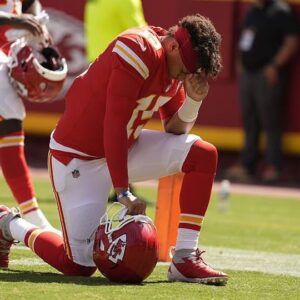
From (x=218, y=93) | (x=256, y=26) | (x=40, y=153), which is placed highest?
(x=256, y=26)

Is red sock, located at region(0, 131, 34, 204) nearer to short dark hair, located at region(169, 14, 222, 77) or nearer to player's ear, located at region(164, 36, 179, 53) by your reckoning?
player's ear, located at region(164, 36, 179, 53)

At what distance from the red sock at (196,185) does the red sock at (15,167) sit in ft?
5.99

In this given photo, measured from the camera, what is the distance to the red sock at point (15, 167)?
7.22 metres

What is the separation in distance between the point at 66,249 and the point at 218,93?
8069 millimetres

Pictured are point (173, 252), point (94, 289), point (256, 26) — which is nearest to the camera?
point (94, 289)

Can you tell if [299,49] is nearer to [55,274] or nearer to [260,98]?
[260,98]

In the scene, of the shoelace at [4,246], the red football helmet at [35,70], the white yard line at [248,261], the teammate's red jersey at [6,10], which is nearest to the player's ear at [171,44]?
the shoelace at [4,246]

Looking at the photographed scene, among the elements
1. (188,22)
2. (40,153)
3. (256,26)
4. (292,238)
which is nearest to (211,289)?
(188,22)

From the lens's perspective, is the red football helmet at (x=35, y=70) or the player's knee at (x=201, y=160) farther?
the red football helmet at (x=35, y=70)

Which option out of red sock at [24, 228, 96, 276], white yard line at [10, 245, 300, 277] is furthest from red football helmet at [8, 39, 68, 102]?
red sock at [24, 228, 96, 276]

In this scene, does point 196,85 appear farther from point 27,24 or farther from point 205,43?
point 27,24

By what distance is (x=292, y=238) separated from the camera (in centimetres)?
842

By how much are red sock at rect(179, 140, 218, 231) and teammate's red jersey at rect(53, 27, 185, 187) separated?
0.36m

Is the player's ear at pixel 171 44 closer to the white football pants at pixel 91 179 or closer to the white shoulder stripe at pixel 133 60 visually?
the white shoulder stripe at pixel 133 60
